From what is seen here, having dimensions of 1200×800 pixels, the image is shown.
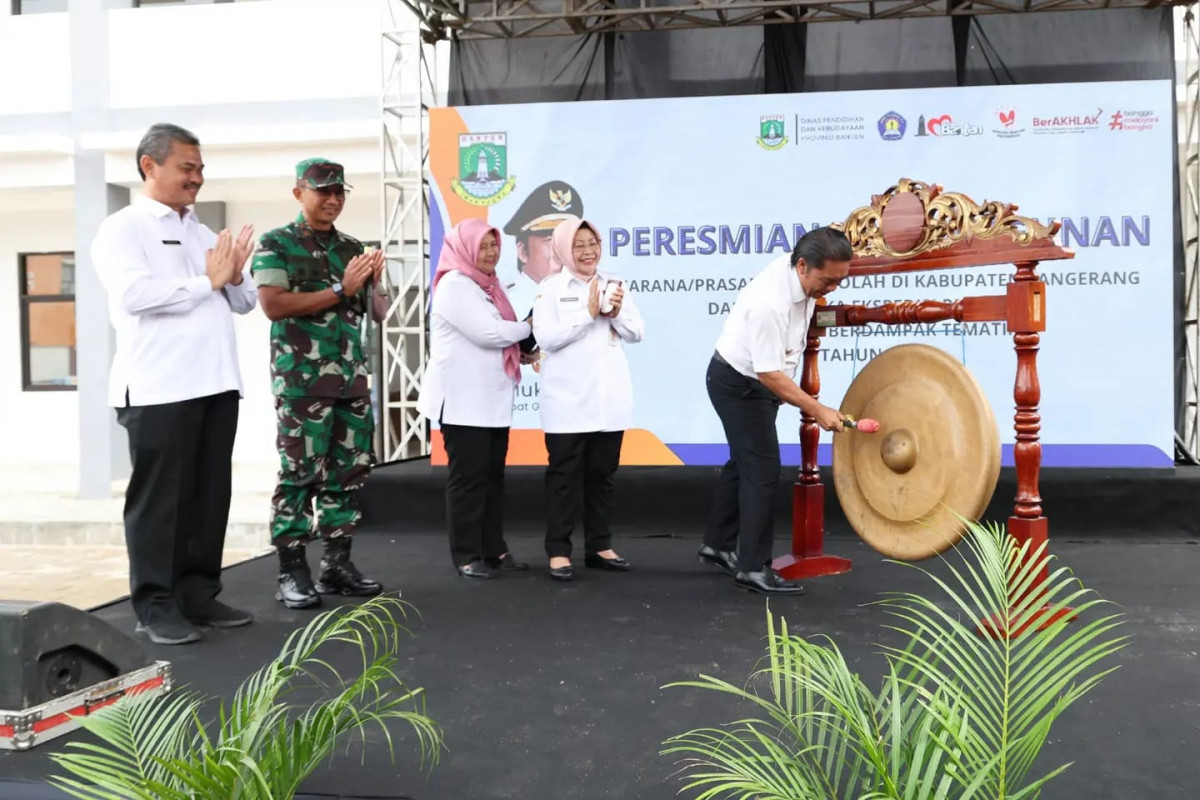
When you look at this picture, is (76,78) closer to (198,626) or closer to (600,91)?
(600,91)

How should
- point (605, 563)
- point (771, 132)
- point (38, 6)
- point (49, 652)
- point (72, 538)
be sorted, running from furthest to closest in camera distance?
point (38, 6) < point (72, 538) < point (771, 132) < point (605, 563) < point (49, 652)

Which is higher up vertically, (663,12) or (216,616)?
(663,12)

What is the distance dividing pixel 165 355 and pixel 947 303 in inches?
87.6

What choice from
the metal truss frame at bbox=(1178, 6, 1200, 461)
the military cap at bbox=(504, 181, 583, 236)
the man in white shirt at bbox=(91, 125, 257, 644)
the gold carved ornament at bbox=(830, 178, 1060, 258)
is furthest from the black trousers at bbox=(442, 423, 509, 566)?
the metal truss frame at bbox=(1178, 6, 1200, 461)

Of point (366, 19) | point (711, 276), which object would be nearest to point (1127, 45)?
point (711, 276)

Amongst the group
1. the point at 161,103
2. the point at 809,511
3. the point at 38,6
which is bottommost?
the point at 809,511

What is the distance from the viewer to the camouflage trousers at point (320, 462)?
9.55ft

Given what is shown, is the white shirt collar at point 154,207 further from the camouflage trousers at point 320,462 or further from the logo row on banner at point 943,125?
the logo row on banner at point 943,125

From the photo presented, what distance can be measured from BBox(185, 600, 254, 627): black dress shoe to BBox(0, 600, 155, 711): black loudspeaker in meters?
0.68

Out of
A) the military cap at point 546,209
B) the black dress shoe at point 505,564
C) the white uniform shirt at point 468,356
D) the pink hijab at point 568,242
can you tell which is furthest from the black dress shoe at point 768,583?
the military cap at point 546,209

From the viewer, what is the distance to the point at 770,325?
9.80ft

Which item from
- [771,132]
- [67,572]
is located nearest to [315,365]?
[771,132]

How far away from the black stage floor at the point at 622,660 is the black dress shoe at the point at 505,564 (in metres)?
0.05

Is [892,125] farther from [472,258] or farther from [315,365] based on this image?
[315,365]
